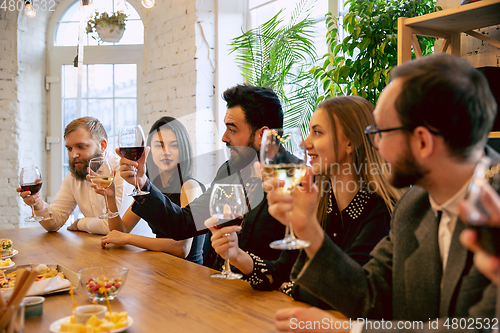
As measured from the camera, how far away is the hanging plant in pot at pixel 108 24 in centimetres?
380

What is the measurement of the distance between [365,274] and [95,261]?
109cm

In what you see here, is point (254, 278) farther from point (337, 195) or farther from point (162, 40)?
point (162, 40)

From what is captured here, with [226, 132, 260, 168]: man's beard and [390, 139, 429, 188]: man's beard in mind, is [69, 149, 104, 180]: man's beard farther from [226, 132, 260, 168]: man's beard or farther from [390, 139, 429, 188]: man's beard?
[390, 139, 429, 188]: man's beard

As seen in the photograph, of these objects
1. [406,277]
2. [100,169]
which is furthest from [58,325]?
[100,169]

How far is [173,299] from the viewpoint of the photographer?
1160 millimetres

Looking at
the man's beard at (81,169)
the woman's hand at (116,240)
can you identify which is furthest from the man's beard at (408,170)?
the man's beard at (81,169)

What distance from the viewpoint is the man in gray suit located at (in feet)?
2.83

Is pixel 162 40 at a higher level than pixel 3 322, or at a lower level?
higher

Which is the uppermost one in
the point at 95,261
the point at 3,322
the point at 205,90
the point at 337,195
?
the point at 205,90

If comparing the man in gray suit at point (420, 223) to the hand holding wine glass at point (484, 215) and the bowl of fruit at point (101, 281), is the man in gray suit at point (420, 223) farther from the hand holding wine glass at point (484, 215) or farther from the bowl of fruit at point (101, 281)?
the bowl of fruit at point (101, 281)

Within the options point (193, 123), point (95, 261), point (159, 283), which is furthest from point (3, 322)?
point (193, 123)

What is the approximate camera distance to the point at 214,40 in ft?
12.3

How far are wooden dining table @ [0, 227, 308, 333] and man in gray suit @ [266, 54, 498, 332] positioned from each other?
0.15m

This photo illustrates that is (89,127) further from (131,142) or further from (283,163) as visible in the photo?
(283,163)
